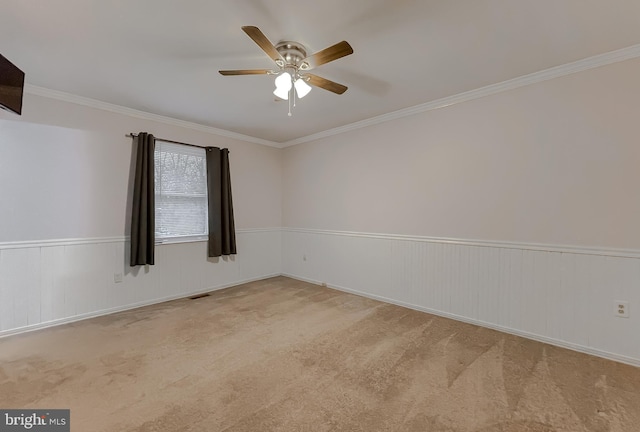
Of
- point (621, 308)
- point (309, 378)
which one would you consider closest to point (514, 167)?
point (621, 308)

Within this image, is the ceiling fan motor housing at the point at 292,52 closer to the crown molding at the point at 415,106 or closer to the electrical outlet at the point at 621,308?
the crown molding at the point at 415,106

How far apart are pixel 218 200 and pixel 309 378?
306 cm

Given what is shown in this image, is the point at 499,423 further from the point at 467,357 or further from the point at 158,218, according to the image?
the point at 158,218

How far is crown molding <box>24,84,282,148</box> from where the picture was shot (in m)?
3.03

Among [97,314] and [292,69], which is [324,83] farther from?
[97,314]

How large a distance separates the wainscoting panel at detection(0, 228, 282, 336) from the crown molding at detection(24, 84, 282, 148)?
5.17 feet

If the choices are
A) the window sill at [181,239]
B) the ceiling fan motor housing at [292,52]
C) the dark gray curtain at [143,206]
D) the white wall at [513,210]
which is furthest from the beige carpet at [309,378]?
the ceiling fan motor housing at [292,52]

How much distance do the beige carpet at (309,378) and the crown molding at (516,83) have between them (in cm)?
248

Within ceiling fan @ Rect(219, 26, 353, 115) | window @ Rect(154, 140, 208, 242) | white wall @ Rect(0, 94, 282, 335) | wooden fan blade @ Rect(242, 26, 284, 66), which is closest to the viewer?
wooden fan blade @ Rect(242, 26, 284, 66)

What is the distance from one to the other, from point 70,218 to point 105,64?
5.90ft

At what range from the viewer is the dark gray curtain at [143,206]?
357 cm

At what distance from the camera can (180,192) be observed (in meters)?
4.16

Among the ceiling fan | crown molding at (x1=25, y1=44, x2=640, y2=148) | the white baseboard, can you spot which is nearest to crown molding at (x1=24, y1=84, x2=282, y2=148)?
crown molding at (x1=25, y1=44, x2=640, y2=148)

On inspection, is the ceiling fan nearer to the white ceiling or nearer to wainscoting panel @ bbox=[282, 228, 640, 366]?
the white ceiling
